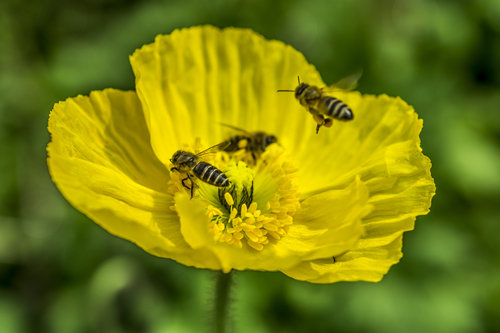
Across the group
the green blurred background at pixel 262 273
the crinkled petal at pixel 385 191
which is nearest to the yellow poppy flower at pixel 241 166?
the crinkled petal at pixel 385 191

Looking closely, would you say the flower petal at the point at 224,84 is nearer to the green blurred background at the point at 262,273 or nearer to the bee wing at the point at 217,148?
the bee wing at the point at 217,148

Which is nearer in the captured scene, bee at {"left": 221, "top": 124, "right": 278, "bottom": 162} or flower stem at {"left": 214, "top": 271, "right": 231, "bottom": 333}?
flower stem at {"left": 214, "top": 271, "right": 231, "bottom": 333}

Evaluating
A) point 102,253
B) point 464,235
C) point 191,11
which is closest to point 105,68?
point 191,11

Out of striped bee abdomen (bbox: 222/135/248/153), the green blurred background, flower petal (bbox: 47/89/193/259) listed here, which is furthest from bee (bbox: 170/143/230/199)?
the green blurred background

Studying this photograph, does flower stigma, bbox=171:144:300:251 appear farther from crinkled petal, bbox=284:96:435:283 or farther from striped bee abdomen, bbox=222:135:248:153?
crinkled petal, bbox=284:96:435:283

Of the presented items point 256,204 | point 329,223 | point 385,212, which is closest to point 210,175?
point 256,204

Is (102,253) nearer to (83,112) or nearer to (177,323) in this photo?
(177,323)
